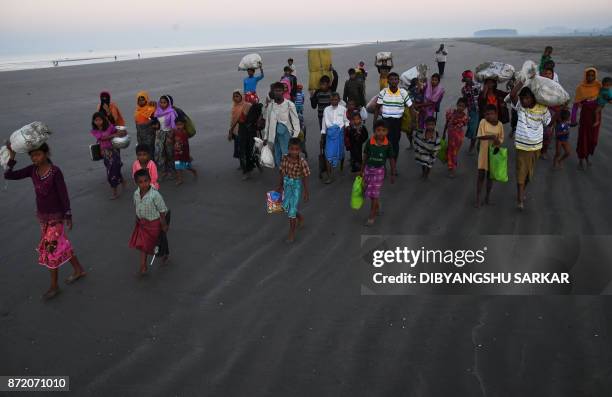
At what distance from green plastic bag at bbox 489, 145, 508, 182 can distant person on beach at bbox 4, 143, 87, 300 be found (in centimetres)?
545

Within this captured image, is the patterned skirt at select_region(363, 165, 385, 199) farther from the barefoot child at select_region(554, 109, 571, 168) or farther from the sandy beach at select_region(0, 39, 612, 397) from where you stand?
the barefoot child at select_region(554, 109, 571, 168)

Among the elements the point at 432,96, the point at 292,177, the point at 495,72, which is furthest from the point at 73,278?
the point at 495,72

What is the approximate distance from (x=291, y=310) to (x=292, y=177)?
6.24 feet

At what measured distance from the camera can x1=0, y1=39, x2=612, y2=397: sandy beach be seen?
343cm

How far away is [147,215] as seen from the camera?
4.70m

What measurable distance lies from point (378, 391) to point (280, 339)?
3.31 feet

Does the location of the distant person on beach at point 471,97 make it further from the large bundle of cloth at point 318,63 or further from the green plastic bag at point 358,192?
the green plastic bag at point 358,192

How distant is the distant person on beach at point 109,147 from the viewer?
7.19m

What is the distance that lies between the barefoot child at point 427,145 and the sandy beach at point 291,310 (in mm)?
329

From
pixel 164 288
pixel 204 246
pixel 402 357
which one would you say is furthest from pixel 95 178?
pixel 402 357

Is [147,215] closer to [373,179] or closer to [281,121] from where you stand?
[373,179]

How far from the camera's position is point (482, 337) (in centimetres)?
379

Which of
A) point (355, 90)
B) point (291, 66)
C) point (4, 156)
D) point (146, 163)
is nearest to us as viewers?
point (4, 156)

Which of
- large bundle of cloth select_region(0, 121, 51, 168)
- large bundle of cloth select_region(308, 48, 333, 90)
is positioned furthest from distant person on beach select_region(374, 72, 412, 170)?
large bundle of cloth select_region(0, 121, 51, 168)
